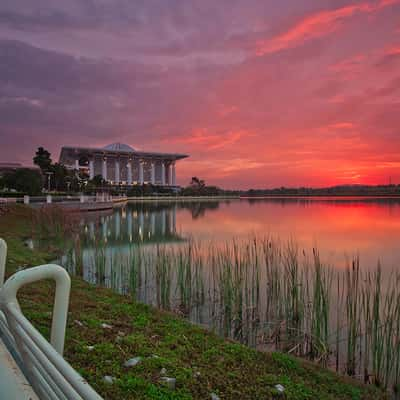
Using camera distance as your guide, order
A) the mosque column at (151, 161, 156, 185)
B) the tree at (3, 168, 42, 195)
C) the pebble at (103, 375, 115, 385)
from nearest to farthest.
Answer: the pebble at (103, 375, 115, 385) → the tree at (3, 168, 42, 195) → the mosque column at (151, 161, 156, 185)

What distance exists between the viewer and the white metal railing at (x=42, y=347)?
2.74 feet

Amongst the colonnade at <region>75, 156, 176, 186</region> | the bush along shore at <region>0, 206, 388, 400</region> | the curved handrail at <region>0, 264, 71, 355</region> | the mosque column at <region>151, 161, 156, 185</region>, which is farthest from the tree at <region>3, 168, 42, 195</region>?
the mosque column at <region>151, 161, 156, 185</region>

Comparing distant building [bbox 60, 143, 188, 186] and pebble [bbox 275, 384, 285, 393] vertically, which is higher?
distant building [bbox 60, 143, 188, 186]

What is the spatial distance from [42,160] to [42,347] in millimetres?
37966

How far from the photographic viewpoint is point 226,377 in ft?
7.66

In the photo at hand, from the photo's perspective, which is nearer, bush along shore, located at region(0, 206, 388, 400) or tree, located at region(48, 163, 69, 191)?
bush along shore, located at region(0, 206, 388, 400)

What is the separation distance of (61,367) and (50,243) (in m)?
9.79

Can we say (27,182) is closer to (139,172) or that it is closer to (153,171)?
(139,172)

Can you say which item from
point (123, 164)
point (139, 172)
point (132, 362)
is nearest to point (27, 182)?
point (132, 362)

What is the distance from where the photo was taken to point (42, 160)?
34594mm

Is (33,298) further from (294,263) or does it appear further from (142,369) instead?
(294,263)

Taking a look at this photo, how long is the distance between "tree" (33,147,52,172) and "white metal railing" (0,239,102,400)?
36480 mm

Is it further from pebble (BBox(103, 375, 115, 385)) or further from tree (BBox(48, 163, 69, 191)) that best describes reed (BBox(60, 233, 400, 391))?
tree (BBox(48, 163, 69, 191))

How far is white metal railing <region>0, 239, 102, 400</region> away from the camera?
0.83 metres
